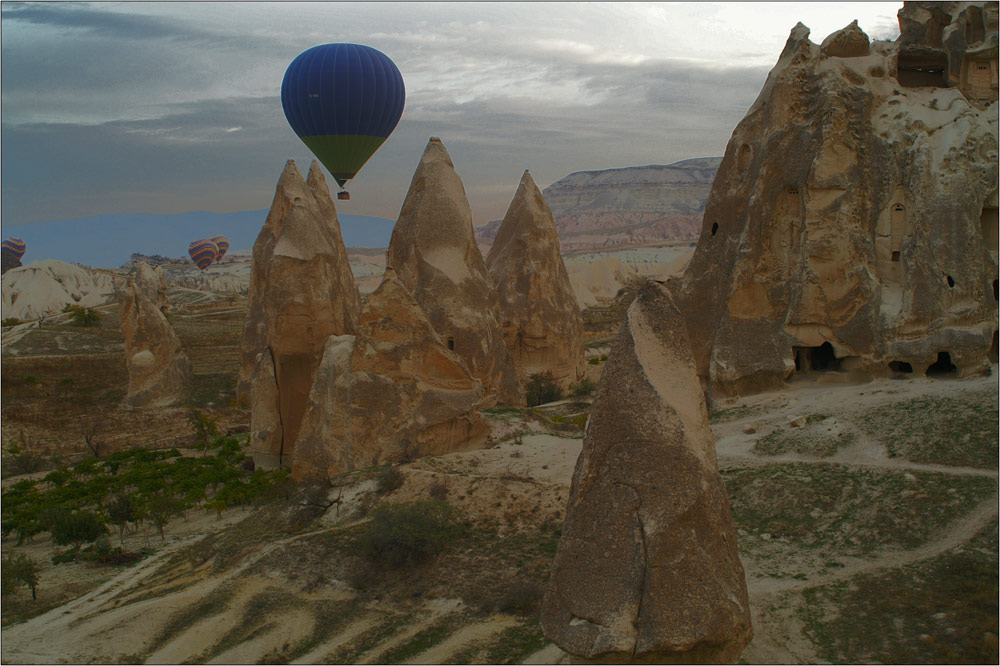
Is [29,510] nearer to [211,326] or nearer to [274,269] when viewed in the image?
[274,269]

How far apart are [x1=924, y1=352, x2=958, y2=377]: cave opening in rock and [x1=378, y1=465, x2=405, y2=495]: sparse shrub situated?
24.3ft

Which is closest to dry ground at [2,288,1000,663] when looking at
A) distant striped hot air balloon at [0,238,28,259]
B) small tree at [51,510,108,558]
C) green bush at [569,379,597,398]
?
small tree at [51,510,108,558]

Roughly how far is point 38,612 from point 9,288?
4967 cm

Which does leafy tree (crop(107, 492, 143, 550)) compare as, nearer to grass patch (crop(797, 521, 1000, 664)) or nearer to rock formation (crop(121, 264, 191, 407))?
rock formation (crop(121, 264, 191, 407))

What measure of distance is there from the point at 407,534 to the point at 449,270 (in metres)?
7.98

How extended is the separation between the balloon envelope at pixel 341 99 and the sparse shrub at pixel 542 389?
27.3 ft

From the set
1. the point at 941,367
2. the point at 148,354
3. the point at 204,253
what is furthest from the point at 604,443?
the point at 204,253

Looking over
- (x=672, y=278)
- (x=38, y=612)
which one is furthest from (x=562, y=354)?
(x=38, y=612)

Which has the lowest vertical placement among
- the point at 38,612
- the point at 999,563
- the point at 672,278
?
the point at 38,612

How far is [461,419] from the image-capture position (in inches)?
481

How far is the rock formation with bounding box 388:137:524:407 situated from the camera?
15.9 m

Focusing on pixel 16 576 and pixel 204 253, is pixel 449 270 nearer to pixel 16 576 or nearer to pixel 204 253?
pixel 16 576

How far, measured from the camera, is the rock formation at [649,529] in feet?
16.8

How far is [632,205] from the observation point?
14225 centimetres
